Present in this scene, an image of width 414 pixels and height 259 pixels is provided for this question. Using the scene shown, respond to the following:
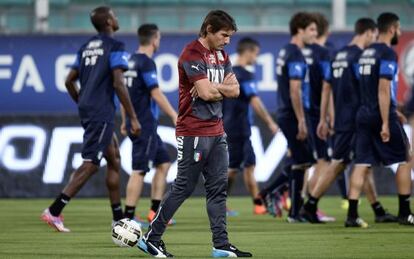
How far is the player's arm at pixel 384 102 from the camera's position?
14023 millimetres

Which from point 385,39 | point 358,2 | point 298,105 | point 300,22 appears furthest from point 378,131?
point 358,2

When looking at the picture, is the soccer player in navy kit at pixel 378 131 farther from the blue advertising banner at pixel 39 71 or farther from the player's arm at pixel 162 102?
the blue advertising banner at pixel 39 71

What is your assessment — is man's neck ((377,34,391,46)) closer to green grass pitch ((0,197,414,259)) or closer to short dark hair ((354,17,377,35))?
short dark hair ((354,17,377,35))

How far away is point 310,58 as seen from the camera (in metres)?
16.7

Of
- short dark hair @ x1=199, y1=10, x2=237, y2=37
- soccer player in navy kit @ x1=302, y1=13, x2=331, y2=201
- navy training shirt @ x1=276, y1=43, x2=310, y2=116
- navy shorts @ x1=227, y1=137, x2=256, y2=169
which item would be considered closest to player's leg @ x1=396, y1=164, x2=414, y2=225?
soccer player in navy kit @ x1=302, y1=13, x2=331, y2=201

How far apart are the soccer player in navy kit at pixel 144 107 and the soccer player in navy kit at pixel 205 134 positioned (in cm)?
415

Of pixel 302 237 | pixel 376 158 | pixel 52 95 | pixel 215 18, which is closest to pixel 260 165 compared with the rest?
pixel 52 95

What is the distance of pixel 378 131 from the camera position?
564 inches

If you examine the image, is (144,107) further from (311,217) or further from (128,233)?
(128,233)

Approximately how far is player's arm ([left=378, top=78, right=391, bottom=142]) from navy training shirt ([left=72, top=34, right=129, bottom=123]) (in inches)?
114

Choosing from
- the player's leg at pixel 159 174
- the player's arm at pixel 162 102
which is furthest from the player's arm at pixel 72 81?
the player's leg at pixel 159 174

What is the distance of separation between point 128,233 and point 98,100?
121 inches

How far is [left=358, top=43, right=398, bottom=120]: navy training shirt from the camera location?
1403 centimetres

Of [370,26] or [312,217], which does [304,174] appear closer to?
[312,217]
